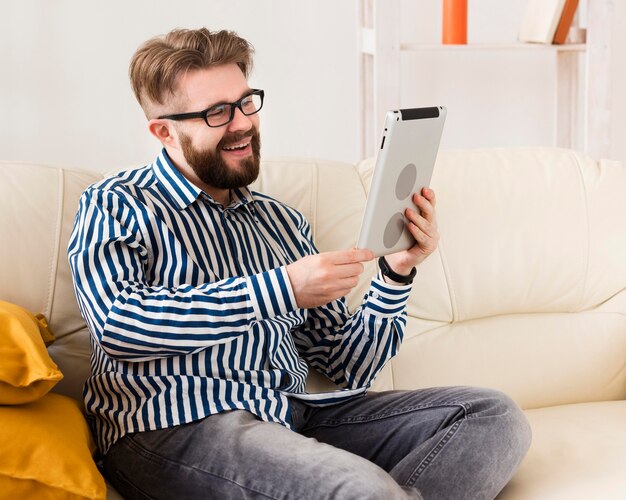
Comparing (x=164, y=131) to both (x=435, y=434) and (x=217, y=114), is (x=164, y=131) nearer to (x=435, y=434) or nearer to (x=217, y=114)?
(x=217, y=114)

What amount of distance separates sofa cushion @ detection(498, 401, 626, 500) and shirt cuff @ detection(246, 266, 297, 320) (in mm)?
478

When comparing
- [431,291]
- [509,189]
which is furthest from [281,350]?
[509,189]

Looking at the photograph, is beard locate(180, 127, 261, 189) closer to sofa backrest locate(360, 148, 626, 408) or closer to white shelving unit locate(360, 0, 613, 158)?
sofa backrest locate(360, 148, 626, 408)

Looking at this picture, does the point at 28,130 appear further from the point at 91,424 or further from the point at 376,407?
the point at 376,407

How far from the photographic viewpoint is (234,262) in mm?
1550

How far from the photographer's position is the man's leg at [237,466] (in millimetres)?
1198

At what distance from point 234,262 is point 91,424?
0.35 meters

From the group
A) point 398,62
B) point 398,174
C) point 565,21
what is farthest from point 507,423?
point 565,21

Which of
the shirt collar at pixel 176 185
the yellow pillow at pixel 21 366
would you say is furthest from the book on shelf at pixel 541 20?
the yellow pillow at pixel 21 366

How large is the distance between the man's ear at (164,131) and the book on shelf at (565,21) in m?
1.45

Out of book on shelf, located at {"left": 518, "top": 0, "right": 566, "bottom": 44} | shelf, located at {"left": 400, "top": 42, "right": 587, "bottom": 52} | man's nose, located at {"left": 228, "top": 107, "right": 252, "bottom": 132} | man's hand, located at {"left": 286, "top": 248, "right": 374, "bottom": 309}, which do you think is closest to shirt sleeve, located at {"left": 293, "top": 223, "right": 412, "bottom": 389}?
man's hand, located at {"left": 286, "top": 248, "right": 374, "bottom": 309}

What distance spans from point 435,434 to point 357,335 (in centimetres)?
27

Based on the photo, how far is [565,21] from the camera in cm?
260

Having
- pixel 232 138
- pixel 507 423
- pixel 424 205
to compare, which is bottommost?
pixel 507 423
